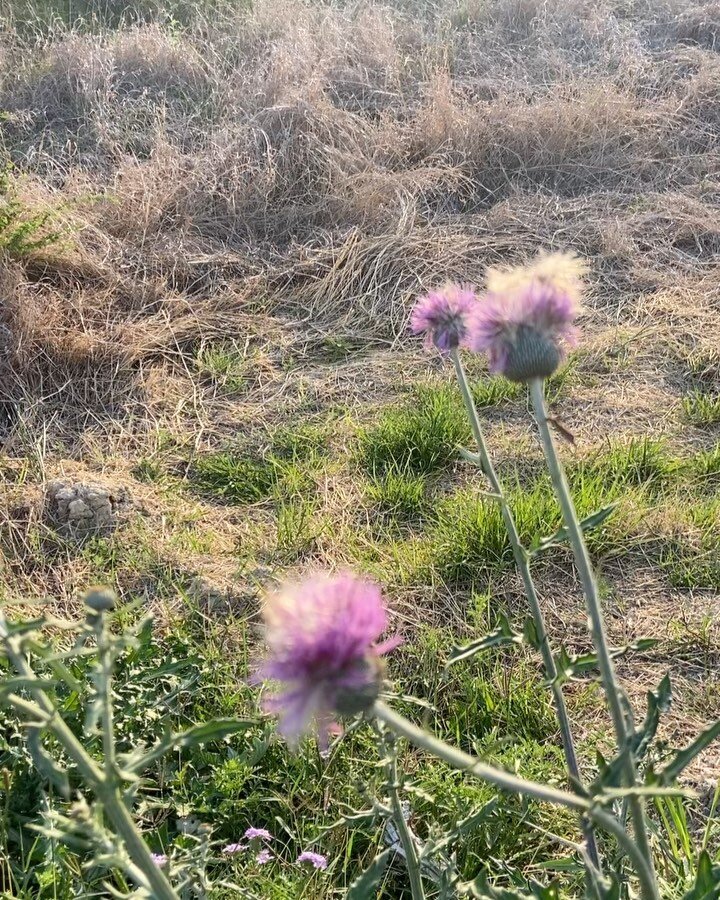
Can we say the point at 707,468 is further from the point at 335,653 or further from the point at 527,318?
the point at 335,653

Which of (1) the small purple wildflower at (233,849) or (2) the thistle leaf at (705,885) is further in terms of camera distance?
(1) the small purple wildflower at (233,849)

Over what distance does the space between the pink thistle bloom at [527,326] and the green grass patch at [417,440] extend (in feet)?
6.53

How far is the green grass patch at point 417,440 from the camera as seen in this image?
3.17 meters

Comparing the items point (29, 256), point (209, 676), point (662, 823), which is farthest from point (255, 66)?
point (662, 823)

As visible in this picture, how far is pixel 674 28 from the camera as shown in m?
7.03

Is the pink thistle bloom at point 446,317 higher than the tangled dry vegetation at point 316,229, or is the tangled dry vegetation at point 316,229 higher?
the pink thistle bloom at point 446,317

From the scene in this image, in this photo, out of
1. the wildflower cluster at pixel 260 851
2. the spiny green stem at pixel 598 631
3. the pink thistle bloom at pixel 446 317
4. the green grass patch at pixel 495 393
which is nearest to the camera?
the spiny green stem at pixel 598 631

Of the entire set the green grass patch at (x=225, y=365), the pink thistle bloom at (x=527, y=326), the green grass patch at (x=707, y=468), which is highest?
the pink thistle bloom at (x=527, y=326)

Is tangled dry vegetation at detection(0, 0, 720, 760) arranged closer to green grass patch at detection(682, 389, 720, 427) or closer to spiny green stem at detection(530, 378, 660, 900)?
green grass patch at detection(682, 389, 720, 427)

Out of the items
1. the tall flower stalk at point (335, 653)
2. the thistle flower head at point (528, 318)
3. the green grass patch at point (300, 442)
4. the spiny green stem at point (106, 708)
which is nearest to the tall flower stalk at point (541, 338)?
the thistle flower head at point (528, 318)

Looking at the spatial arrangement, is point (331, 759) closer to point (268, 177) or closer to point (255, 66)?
point (268, 177)

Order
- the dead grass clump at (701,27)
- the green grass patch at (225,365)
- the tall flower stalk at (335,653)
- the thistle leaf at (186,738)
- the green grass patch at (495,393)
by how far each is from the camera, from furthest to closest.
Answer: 1. the dead grass clump at (701,27)
2. the green grass patch at (225,365)
3. the green grass patch at (495,393)
4. the thistle leaf at (186,738)
5. the tall flower stalk at (335,653)

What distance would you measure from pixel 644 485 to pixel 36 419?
249 centimetres

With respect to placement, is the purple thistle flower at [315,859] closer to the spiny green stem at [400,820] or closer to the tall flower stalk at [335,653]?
the spiny green stem at [400,820]
